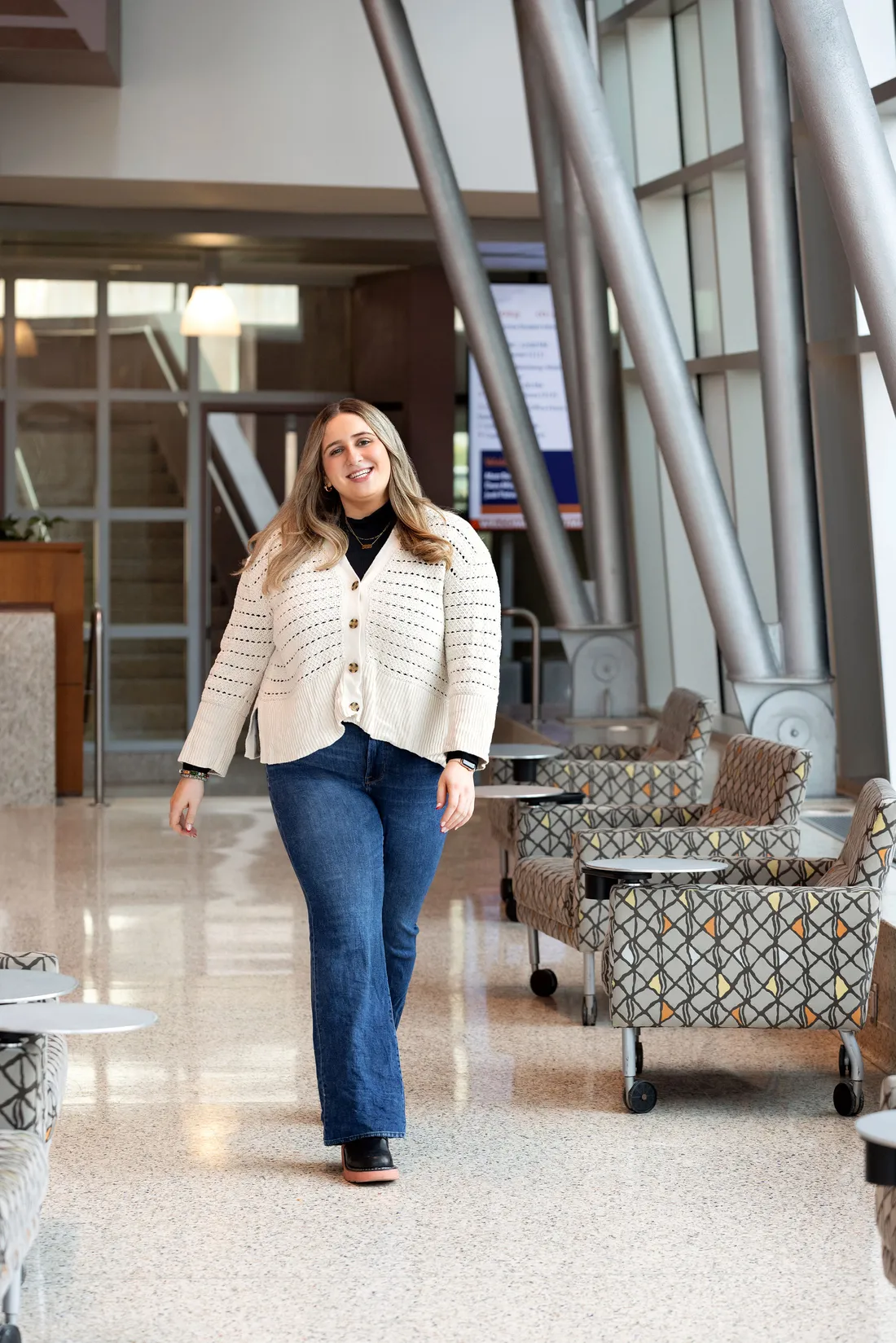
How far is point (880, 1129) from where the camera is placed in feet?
8.11

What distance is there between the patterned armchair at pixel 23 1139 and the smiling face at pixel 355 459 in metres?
1.30

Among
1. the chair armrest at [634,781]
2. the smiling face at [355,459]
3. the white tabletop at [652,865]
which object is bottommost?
the white tabletop at [652,865]

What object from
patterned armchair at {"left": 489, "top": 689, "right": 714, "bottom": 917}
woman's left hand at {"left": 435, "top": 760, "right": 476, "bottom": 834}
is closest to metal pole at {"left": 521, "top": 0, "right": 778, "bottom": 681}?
patterned armchair at {"left": 489, "top": 689, "right": 714, "bottom": 917}

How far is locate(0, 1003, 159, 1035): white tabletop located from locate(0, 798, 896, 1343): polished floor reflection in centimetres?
63

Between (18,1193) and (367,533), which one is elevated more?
(367,533)

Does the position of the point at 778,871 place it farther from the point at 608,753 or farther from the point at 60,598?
the point at 60,598

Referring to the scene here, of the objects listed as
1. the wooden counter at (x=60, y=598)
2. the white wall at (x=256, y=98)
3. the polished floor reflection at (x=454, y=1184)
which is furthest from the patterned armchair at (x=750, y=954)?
the white wall at (x=256, y=98)

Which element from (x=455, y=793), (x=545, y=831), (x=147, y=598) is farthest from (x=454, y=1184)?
(x=147, y=598)

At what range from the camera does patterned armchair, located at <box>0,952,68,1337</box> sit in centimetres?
265

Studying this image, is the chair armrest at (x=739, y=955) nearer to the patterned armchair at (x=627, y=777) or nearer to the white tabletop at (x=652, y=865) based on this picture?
the white tabletop at (x=652, y=865)

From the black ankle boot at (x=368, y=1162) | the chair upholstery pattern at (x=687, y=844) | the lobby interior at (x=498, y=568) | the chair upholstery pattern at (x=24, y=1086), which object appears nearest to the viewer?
the chair upholstery pattern at (x=24, y=1086)

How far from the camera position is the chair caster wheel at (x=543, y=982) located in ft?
19.6

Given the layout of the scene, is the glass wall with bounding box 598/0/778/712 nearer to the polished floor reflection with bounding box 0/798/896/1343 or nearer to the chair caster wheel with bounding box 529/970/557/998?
the polished floor reflection with bounding box 0/798/896/1343

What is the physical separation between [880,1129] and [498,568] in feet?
41.2
